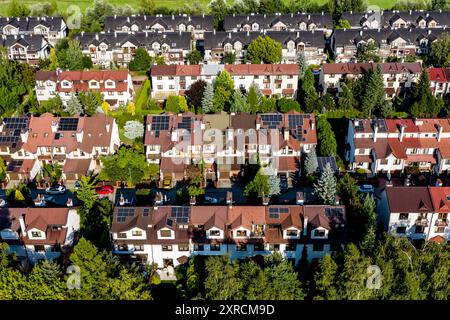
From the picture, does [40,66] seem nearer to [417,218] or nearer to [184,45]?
[184,45]

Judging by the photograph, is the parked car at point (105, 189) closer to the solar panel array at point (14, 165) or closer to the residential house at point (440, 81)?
the solar panel array at point (14, 165)

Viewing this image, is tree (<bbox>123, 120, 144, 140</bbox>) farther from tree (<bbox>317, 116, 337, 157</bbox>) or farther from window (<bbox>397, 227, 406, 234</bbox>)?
window (<bbox>397, 227, 406, 234</bbox>)

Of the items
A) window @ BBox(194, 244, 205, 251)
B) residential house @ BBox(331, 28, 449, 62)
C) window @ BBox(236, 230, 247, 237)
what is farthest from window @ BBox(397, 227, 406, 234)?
residential house @ BBox(331, 28, 449, 62)

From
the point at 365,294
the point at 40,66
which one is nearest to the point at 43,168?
the point at 40,66

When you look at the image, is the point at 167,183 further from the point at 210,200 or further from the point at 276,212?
the point at 276,212

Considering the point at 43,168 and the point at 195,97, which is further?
the point at 195,97

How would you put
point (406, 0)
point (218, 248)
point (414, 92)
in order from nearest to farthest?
1. point (218, 248)
2. point (414, 92)
3. point (406, 0)

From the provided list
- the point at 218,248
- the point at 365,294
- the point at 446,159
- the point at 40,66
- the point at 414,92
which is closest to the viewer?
the point at 365,294

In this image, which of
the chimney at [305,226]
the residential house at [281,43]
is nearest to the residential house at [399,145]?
the chimney at [305,226]
